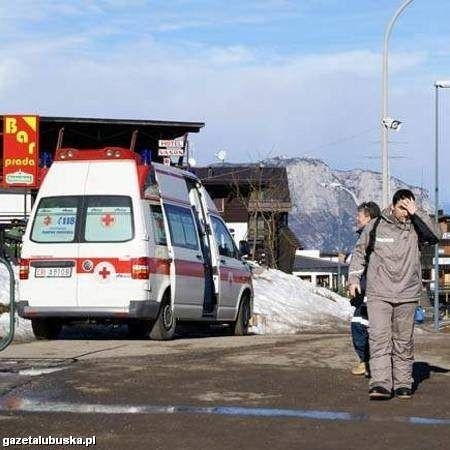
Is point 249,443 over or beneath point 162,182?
beneath

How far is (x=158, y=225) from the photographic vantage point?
13.8m

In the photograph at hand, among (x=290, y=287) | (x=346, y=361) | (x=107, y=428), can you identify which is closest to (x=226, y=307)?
(x=346, y=361)

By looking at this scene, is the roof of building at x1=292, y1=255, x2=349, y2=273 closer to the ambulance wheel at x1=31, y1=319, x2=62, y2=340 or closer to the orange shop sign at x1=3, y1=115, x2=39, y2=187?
the orange shop sign at x1=3, y1=115, x2=39, y2=187

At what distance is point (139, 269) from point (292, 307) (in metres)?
12.3

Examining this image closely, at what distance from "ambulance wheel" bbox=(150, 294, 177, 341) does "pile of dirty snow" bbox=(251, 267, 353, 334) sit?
6050 millimetres

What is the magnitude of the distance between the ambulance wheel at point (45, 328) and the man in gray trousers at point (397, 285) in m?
6.82

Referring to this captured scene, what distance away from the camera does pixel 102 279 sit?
43.2 feet

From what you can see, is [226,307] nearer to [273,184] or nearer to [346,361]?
[346,361]

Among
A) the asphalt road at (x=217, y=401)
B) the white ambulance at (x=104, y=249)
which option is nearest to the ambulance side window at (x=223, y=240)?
the white ambulance at (x=104, y=249)

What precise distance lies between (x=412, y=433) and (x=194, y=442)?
4.87 ft

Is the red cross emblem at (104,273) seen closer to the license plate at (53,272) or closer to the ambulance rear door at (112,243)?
the ambulance rear door at (112,243)

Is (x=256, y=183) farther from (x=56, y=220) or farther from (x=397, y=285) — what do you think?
(x=397, y=285)

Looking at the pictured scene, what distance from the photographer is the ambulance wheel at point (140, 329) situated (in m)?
13.6

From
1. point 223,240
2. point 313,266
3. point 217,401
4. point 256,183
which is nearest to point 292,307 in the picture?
point 223,240
